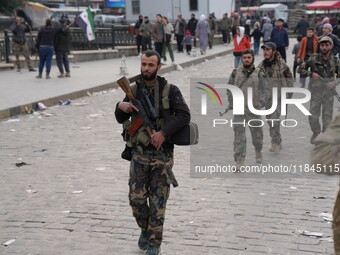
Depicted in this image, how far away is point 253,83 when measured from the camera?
7.94 meters

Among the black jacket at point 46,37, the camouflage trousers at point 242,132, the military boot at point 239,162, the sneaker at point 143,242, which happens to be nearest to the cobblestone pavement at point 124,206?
the sneaker at point 143,242

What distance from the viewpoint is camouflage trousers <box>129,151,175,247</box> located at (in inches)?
189

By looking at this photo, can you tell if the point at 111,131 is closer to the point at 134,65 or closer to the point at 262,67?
the point at 262,67

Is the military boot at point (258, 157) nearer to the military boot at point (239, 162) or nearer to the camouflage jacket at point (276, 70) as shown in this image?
the military boot at point (239, 162)

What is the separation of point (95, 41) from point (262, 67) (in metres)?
21.8

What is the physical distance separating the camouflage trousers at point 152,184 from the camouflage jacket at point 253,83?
328cm

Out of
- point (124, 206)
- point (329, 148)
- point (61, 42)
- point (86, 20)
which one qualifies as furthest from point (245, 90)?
point (86, 20)

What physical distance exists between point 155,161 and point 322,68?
16.1 ft

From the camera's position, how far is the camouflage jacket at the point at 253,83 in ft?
Result: 26.0

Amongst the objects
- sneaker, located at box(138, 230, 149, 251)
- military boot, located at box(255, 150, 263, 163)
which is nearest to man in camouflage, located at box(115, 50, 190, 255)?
sneaker, located at box(138, 230, 149, 251)

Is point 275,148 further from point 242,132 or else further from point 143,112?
point 143,112

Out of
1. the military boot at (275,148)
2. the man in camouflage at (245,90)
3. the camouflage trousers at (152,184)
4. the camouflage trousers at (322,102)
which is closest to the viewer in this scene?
the camouflage trousers at (152,184)

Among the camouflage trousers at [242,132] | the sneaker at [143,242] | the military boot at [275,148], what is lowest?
the military boot at [275,148]

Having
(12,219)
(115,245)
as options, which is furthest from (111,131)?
(115,245)
